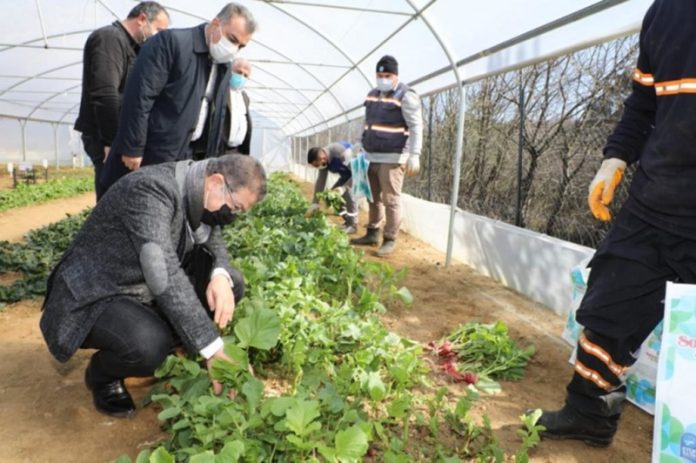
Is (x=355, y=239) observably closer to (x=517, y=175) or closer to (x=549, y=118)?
(x=517, y=175)

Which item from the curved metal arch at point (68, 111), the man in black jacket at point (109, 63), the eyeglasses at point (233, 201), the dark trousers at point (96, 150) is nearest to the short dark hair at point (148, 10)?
the man in black jacket at point (109, 63)

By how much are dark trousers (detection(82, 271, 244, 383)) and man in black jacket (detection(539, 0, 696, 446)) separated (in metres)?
1.50

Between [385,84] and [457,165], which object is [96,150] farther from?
[457,165]

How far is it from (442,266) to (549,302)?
1397mm

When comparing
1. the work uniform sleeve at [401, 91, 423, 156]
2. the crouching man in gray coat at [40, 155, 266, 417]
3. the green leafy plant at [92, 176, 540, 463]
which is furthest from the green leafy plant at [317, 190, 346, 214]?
the crouching man in gray coat at [40, 155, 266, 417]

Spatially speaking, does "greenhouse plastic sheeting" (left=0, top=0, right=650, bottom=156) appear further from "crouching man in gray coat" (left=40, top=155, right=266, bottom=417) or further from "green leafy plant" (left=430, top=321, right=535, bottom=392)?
"crouching man in gray coat" (left=40, top=155, right=266, bottom=417)

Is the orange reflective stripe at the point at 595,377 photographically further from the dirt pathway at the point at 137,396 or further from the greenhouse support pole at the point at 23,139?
the greenhouse support pole at the point at 23,139

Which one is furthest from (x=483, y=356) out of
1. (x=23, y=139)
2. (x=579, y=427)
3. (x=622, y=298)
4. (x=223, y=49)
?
(x=23, y=139)

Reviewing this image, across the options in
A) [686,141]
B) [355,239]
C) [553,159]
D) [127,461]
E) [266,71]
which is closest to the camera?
[127,461]

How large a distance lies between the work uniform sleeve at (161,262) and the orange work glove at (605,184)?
1550 millimetres

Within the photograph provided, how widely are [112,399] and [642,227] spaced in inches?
83.9

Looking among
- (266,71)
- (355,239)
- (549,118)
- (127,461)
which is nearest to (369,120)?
(355,239)

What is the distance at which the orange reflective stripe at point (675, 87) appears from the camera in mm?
1582

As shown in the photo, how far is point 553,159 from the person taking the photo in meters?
4.02
